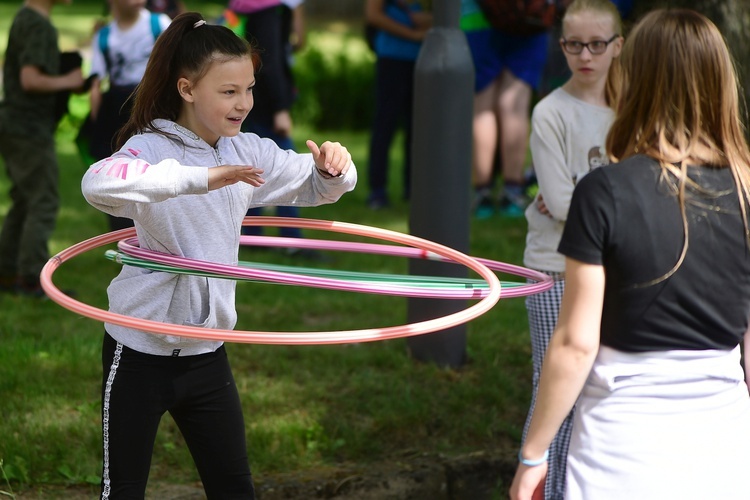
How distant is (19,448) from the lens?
3873 mm

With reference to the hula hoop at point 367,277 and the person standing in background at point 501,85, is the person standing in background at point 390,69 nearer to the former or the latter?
the person standing in background at point 501,85

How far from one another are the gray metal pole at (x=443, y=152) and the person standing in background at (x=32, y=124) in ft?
7.15

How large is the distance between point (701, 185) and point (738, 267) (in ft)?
0.71

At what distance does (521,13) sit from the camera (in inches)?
268

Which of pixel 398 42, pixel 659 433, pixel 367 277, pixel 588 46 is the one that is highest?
pixel 398 42

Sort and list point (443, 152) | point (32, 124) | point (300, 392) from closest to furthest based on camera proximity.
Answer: point (300, 392), point (443, 152), point (32, 124)

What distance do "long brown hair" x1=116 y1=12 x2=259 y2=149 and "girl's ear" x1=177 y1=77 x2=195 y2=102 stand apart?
0.02 metres

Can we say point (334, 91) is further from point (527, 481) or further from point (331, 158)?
point (527, 481)

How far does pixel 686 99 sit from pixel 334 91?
404 inches

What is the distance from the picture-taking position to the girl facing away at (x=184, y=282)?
9.21ft

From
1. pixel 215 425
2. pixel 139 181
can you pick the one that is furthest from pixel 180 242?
pixel 215 425

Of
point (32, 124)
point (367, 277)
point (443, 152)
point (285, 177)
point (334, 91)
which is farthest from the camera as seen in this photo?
point (334, 91)

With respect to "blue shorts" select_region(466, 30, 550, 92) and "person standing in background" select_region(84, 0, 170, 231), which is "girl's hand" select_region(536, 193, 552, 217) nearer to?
"person standing in background" select_region(84, 0, 170, 231)

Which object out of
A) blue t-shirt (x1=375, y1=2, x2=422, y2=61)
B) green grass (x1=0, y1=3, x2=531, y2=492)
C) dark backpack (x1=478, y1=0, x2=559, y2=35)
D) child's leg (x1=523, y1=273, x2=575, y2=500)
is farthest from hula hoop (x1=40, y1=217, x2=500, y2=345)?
blue t-shirt (x1=375, y1=2, x2=422, y2=61)
